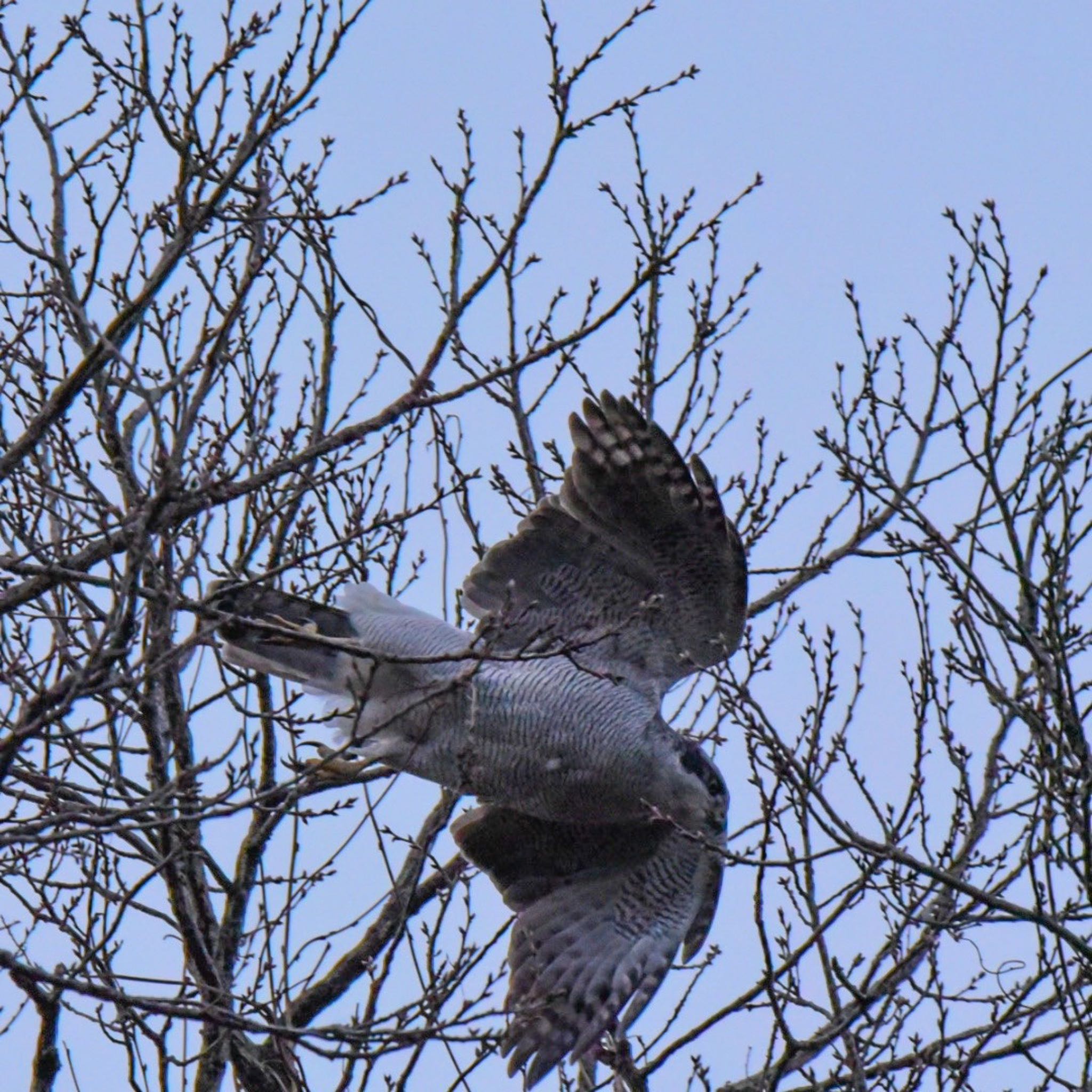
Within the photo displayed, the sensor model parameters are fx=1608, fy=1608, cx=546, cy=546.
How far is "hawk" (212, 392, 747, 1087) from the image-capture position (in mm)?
5512

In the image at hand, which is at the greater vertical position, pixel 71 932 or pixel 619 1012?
pixel 71 932

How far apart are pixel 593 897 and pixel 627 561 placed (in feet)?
4.59

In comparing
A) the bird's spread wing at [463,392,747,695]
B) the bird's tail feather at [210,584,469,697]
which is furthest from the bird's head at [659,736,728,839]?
the bird's tail feather at [210,584,469,697]

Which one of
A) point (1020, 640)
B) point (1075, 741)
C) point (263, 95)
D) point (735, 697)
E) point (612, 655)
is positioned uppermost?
point (263, 95)

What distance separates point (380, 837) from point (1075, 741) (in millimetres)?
2087

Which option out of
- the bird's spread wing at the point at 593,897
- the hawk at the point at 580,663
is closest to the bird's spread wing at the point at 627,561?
the hawk at the point at 580,663

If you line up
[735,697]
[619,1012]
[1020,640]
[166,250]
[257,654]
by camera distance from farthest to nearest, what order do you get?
[619,1012] → [257,654] → [735,697] → [1020,640] → [166,250]

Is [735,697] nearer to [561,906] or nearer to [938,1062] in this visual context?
[938,1062]

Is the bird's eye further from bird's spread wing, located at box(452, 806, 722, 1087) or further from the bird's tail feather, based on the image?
the bird's tail feather

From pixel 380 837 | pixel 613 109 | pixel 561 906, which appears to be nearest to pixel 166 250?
pixel 613 109

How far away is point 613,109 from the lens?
4.78m

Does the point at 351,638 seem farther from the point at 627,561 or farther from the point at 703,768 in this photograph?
the point at 703,768

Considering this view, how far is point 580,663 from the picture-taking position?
5508mm

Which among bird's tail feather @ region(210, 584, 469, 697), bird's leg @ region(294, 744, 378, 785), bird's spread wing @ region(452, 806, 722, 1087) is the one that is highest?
bird's tail feather @ region(210, 584, 469, 697)
